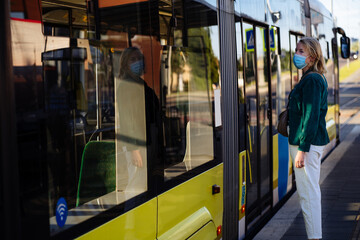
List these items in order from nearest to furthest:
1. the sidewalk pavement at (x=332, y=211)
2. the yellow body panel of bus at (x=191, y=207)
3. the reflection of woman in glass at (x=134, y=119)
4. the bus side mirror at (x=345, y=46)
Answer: the reflection of woman in glass at (x=134, y=119) < the yellow body panel of bus at (x=191, y=207) < the sidewalk pavement at (x=332, y=211) < the bus side mirror at (x=345, y=46)

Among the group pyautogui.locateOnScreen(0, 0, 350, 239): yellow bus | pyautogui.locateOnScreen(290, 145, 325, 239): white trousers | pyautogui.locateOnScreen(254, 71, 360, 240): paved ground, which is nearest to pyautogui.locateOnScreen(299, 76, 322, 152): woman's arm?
pyautogui.locateOnScreen(290, 145, 325, 239): white trousers

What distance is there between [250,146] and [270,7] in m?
1.80

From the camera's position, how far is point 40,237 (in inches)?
82.7

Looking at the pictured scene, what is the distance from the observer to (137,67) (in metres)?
3.17

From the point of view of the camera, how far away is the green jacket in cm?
472

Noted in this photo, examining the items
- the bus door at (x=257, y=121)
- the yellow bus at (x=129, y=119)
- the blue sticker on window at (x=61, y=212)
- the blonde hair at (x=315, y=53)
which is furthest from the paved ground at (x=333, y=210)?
the blue sticker on window at (x=61, y=212)

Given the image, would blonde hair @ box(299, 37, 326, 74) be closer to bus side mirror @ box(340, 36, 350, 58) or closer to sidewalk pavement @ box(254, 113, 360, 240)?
sidewalk pavement @ box(254, 113, 360, 240)

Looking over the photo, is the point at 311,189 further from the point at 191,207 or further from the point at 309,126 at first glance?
the point at 191,207

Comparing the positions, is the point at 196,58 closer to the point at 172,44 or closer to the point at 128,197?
the point at 172,44

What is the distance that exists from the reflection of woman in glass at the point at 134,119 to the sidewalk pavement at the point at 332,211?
9.15ft

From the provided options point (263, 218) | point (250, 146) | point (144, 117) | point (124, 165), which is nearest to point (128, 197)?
point (124, 165)

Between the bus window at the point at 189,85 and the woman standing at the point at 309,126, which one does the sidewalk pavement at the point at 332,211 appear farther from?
the bus window at the point at 189,85

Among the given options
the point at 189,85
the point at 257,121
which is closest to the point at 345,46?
the point at 257,121

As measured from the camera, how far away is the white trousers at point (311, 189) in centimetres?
488
